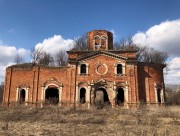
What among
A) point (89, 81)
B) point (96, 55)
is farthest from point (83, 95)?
point (96, 55)

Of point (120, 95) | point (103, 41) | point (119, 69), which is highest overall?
point (103, 41)

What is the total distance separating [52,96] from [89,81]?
586 centimetres

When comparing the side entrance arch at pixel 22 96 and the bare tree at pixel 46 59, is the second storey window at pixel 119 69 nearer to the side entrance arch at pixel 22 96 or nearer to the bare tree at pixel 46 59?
the side entrance arch at pixel 22 96

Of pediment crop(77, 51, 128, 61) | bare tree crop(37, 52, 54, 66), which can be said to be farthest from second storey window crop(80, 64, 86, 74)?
bare tree crop(37, 52, 54, 66)

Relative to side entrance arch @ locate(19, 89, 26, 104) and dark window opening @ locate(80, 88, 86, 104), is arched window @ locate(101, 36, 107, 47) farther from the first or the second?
side entrance arch @ locate(19, 89, 26, 104)

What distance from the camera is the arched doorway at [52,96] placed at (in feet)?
88.0

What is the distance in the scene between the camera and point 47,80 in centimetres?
2761

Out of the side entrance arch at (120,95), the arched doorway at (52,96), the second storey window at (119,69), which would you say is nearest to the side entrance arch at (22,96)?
the arched doorway at (52,96)

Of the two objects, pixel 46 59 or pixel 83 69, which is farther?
pixel 46 59

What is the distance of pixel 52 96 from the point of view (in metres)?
29.0

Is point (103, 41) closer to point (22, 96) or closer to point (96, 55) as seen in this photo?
point (96, 55)

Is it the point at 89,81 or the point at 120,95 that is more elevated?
the point at 89,81

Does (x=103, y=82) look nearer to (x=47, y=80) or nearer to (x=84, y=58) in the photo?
(x=84, y=58)

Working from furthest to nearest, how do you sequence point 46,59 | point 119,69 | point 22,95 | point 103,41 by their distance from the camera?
point 46,59 < point 103,41 < point 22,95 < point 119,69
